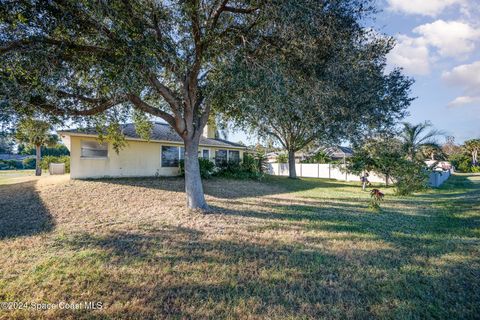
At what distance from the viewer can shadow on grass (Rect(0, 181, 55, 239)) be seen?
20.5 feet

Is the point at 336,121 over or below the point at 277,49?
below

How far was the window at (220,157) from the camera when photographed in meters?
20.4

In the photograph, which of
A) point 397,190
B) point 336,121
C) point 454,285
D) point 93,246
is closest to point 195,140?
point 93,246

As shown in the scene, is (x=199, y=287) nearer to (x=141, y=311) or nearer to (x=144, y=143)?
(x=141, y=311)

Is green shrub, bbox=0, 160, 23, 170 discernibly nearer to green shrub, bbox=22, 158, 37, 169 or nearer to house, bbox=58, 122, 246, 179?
green shrub, bbox=22, 158, 37, 169

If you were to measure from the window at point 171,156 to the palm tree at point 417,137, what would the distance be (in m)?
16.4

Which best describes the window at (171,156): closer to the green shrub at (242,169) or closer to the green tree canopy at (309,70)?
the green shrub at (242,169)

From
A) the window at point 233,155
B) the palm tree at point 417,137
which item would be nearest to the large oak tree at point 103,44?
the window at point 233,155

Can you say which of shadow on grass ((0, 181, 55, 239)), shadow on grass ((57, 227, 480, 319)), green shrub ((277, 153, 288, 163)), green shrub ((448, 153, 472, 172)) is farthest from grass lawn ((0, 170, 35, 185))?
green shrub ((448, 153, 472, 172))

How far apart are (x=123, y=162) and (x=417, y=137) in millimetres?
21188

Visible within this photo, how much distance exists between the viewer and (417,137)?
60.3ft

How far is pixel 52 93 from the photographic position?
6309mm

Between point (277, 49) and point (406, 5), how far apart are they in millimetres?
4118

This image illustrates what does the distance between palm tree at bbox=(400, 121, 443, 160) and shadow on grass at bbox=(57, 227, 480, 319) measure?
16.3 m
